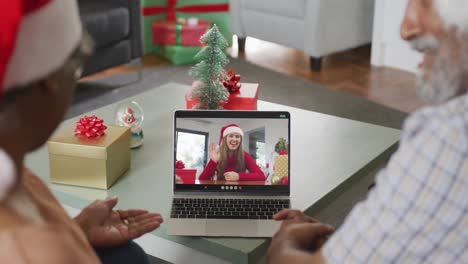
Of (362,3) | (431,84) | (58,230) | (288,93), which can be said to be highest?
(431,84)

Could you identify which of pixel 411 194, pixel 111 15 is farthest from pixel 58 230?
pixel 111 15

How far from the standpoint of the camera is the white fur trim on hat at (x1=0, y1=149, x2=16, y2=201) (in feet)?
2.37

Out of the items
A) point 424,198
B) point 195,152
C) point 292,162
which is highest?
point 424,198

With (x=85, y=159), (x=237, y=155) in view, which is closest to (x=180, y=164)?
(x=237, y=155)

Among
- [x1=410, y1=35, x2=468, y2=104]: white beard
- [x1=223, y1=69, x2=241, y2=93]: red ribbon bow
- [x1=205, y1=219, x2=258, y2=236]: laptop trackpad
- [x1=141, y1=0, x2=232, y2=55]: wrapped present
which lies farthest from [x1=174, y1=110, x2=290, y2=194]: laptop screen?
[x1=141, y1=0, x2=232, y2=55]: wrapped present

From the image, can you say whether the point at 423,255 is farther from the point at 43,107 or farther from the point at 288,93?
the point at 288,93

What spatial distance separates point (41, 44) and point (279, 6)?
3.41 metres

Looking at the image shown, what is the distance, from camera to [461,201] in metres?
0.86

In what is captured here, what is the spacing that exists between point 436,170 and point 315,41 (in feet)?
10.2

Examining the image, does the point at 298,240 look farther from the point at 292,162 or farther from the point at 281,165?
the point at 292,162

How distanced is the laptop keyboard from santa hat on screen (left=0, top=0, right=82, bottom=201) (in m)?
0.93

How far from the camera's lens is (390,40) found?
408 centimetres

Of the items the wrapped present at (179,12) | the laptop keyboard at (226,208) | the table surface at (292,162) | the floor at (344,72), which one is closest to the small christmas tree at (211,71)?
the table surface at (292,162)

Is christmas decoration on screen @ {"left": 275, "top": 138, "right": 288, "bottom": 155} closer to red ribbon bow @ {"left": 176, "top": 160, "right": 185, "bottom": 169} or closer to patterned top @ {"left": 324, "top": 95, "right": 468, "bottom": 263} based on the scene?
red ribbon bow @ {"left": 176, "top": 160, "right": 185, "bottom": 169}
